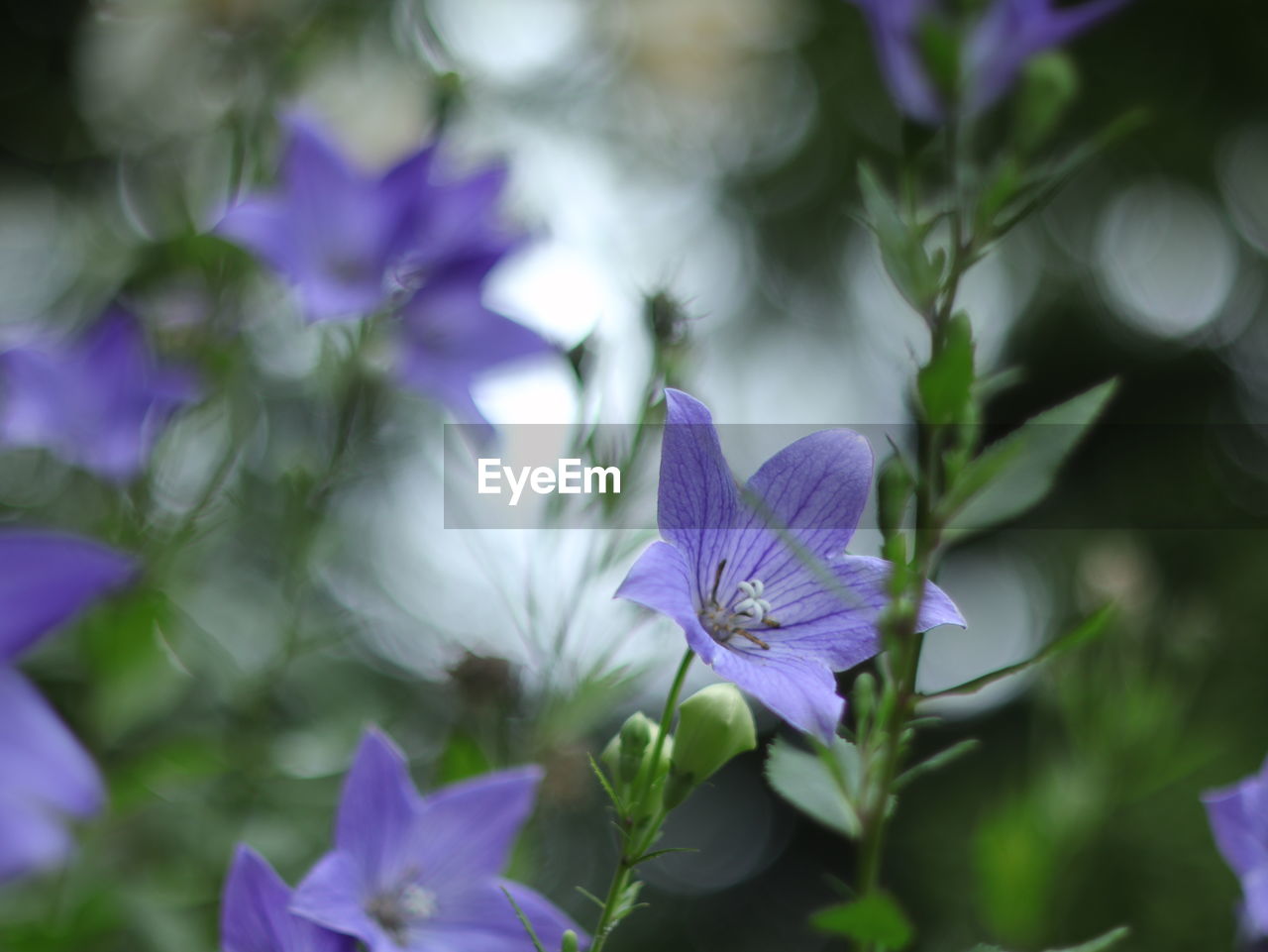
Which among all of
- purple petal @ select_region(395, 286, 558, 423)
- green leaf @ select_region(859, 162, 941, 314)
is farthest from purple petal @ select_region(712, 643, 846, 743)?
purple petal @ select_region(395, 286, 558, 423)

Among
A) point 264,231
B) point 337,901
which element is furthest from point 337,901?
point 264,231

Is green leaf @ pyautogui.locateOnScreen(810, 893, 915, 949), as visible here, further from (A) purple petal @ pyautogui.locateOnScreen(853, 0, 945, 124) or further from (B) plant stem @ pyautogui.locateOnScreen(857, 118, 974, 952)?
(A) purple petal @ pyautogui.locateOnScreen(853, 0, 945, 124)

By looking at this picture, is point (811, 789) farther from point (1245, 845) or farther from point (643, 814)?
point (1245, 845)

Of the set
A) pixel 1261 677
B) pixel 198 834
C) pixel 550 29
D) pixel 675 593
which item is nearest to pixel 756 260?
pixel 550 29

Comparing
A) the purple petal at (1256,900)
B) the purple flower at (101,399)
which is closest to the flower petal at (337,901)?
the purple petal at (1256,900)

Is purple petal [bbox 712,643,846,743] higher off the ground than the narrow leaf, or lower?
lower

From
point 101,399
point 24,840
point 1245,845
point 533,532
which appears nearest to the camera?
point 24,840
